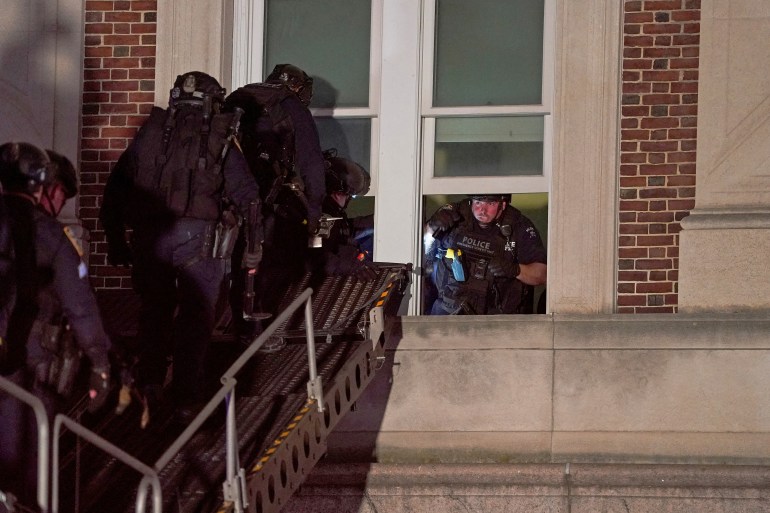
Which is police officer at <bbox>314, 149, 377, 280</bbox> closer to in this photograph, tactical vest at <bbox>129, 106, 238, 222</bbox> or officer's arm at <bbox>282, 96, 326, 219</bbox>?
officer's arm at <bbox>282, 96, 326, 219</bbox>

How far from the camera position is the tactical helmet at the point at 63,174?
23.9 ft

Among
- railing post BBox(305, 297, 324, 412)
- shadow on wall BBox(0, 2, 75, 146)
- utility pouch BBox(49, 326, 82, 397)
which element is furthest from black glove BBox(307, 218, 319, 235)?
utility pouch BBox(49, 326, 82, 397)

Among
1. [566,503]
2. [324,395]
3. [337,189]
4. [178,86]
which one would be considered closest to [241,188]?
[178,86]

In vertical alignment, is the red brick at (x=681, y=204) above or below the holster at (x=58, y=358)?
above

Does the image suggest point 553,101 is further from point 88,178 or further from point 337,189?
point 88,178

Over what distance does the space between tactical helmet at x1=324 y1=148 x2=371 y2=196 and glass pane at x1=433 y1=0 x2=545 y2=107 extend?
1.01 meters

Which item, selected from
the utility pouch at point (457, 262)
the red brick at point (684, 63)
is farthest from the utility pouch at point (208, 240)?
the red brick at point (684, 63)

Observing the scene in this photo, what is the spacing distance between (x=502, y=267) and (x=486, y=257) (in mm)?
128

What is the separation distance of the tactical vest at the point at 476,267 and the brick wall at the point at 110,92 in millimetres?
2266

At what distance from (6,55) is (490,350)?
3960mm

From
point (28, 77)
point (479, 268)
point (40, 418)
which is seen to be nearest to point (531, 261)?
point (479, 268)

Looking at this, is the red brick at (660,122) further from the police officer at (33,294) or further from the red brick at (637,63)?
the police officer at (33,294)

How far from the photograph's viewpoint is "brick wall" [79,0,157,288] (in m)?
11.7

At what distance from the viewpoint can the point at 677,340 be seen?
1063 centimetres
